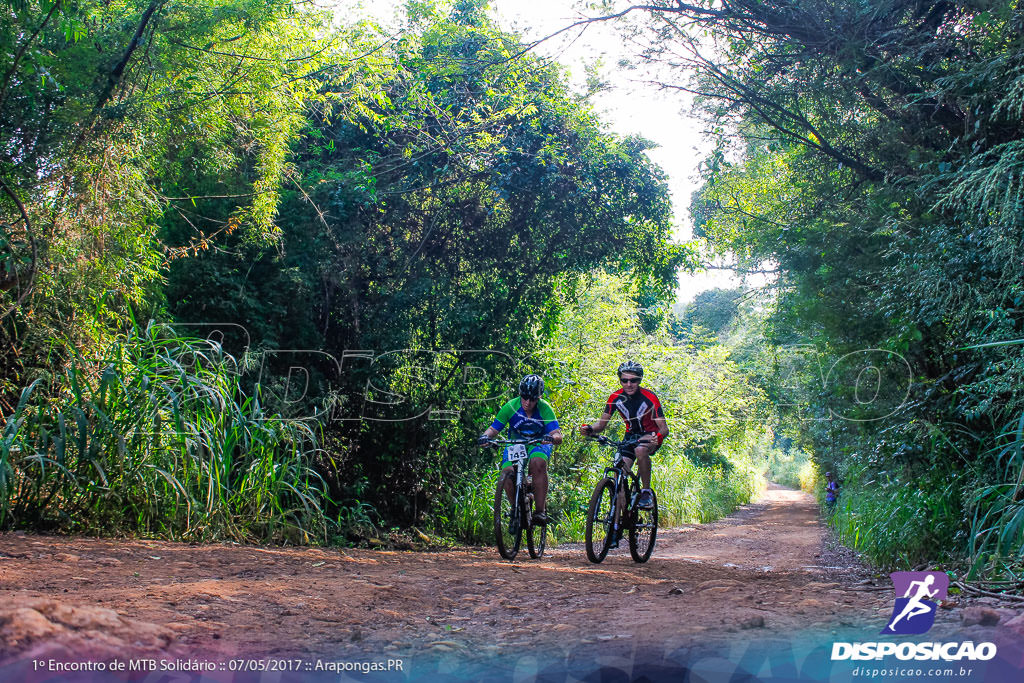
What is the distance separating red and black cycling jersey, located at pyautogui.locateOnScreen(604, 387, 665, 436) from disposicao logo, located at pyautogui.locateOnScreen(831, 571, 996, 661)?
2.92 m

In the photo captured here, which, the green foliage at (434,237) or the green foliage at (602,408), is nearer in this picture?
the green foliage at (434,237)

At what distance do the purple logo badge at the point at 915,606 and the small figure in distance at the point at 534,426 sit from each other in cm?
320

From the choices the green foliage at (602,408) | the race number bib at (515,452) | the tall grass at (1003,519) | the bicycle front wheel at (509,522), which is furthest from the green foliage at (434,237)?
the tall grass at (1003,519)

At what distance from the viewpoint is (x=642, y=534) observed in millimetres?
6773

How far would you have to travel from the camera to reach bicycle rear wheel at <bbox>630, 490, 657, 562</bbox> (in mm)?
6500

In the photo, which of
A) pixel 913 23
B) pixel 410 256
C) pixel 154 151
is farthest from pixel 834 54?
pixel 154 151

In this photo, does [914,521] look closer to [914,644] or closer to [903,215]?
[903,215]

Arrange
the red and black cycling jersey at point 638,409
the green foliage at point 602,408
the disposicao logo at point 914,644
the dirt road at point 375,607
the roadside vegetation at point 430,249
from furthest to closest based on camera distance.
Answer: the green foliage at point 602,408 < the red and black cycling jersey at point 638,409 < the roadside vegetation at point 430,249 < the dirt road at point 375,607 < the disposicao logo at point 914,644

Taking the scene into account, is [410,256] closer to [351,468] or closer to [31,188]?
[351,468]

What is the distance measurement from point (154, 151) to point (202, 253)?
1900 millimetres

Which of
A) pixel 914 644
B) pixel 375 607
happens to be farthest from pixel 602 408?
pixel 914 644

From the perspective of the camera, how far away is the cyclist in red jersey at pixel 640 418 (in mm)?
6449

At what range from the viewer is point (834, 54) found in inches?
301

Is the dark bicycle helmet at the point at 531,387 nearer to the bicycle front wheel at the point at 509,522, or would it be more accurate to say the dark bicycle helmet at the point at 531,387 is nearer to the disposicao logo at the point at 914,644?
the bicycle front wheel at the point at 509,522
